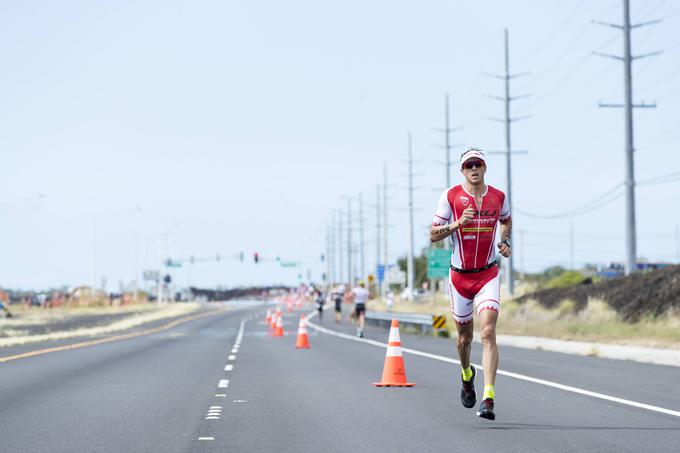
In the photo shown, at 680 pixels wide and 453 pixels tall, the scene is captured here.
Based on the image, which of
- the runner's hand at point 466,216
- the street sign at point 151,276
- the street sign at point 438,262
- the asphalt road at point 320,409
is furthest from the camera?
the street sign at point 151,276

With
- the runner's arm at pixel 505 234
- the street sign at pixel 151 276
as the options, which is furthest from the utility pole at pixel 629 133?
the street sign at pixel 151 276

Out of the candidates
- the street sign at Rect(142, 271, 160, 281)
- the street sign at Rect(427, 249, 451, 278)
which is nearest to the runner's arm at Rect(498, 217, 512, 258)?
the street sign at Rect(427, 249, 451, 278)

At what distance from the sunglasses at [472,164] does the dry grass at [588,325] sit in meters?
15.1

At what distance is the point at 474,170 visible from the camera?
34.4 feet

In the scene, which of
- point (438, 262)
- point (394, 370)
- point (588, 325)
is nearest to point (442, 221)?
point (394, 370)

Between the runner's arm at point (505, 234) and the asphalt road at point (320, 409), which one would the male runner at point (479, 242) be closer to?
the runner's arm at point (505, 234)

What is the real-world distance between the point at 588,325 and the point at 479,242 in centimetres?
2318

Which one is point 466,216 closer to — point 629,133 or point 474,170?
point 474,170

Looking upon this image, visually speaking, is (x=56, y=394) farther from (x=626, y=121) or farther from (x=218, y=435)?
(x=626, y=121)

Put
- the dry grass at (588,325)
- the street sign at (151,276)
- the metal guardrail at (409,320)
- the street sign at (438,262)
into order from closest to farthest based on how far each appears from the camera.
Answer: the dry grass at (588,325) → the metal guardrail at (409,320) → the street sign at (438,262) → the street sign at (151,276)

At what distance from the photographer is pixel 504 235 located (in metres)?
10.6

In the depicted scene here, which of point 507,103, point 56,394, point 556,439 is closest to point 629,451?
point 556,439

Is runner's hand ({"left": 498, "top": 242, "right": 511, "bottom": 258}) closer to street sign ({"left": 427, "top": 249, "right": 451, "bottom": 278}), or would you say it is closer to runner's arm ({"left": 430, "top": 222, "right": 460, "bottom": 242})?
runner's arm ({"left": 430, "top": 222, "right": 460, "bottom": 242})

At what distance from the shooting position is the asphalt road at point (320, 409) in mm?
9711
